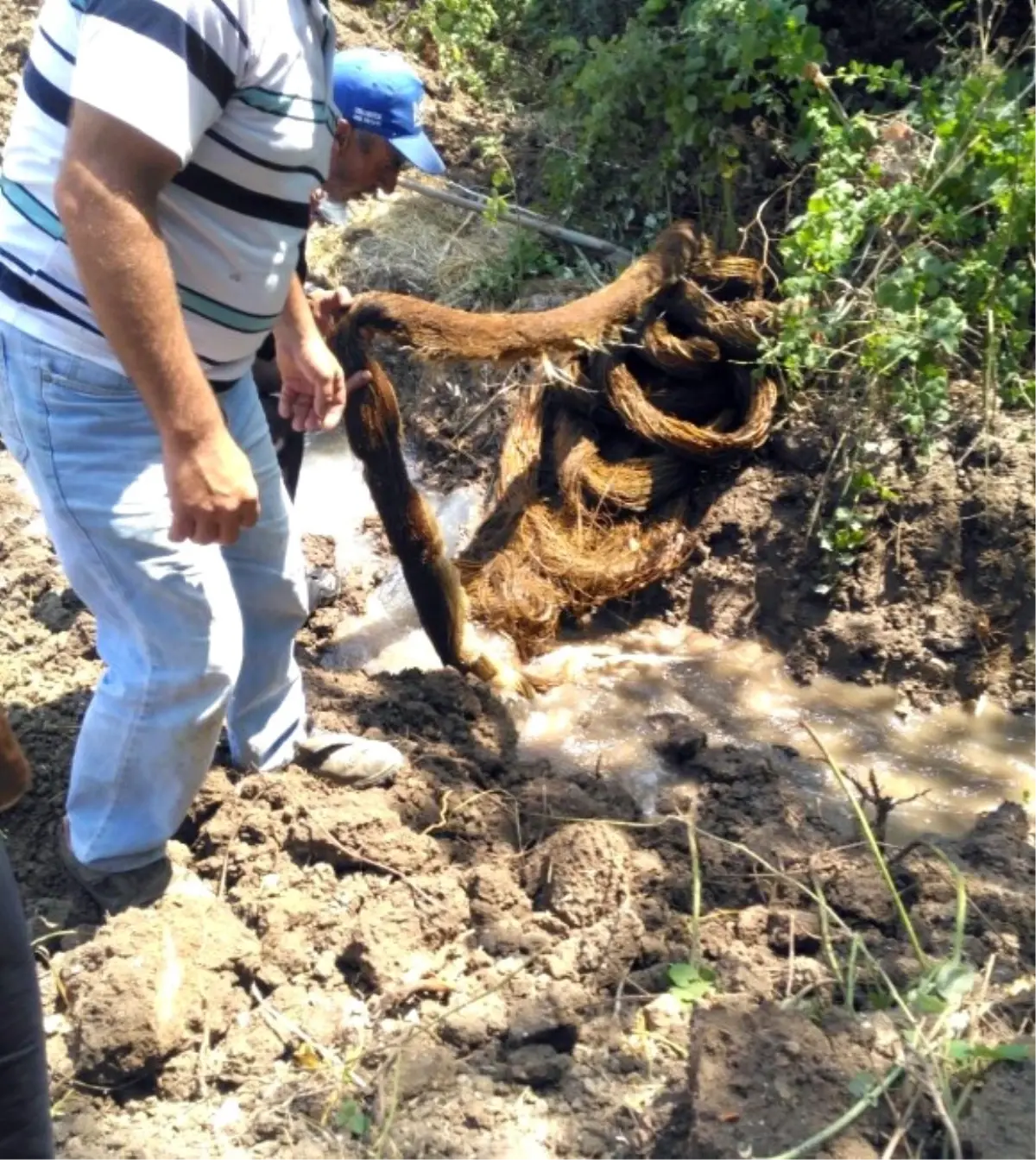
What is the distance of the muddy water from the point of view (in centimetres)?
457

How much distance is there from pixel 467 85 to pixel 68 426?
20.1ft

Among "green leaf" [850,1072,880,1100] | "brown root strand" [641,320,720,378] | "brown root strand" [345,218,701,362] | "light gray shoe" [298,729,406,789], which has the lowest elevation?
"green leaf" [850,1072,880,1100]

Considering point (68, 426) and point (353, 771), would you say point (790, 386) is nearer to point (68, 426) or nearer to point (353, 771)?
point (353, 771)

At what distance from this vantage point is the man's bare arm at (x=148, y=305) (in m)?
2.46

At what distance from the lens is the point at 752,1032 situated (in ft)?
8.50

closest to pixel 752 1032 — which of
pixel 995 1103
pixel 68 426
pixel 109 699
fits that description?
pixel 995 1103

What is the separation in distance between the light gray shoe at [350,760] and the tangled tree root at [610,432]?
981 mm

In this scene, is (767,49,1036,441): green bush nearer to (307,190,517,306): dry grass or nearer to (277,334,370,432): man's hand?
(307,190,517,306): dry grass

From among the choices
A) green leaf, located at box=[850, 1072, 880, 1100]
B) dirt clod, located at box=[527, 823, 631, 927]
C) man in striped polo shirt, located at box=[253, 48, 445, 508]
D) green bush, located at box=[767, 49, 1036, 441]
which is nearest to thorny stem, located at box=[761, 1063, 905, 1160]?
green leaf, located at box=[850, 1072, 880, 1100]

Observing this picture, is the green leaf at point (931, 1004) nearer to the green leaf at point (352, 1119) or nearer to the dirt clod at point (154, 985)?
the green leaf at point (352, 1119)

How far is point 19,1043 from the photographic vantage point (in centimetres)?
209

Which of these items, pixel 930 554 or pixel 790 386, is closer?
pixel 930 554

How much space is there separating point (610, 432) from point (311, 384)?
231 cm

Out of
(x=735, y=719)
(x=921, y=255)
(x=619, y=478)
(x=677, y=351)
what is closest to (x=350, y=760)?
(x=735, y=719)
